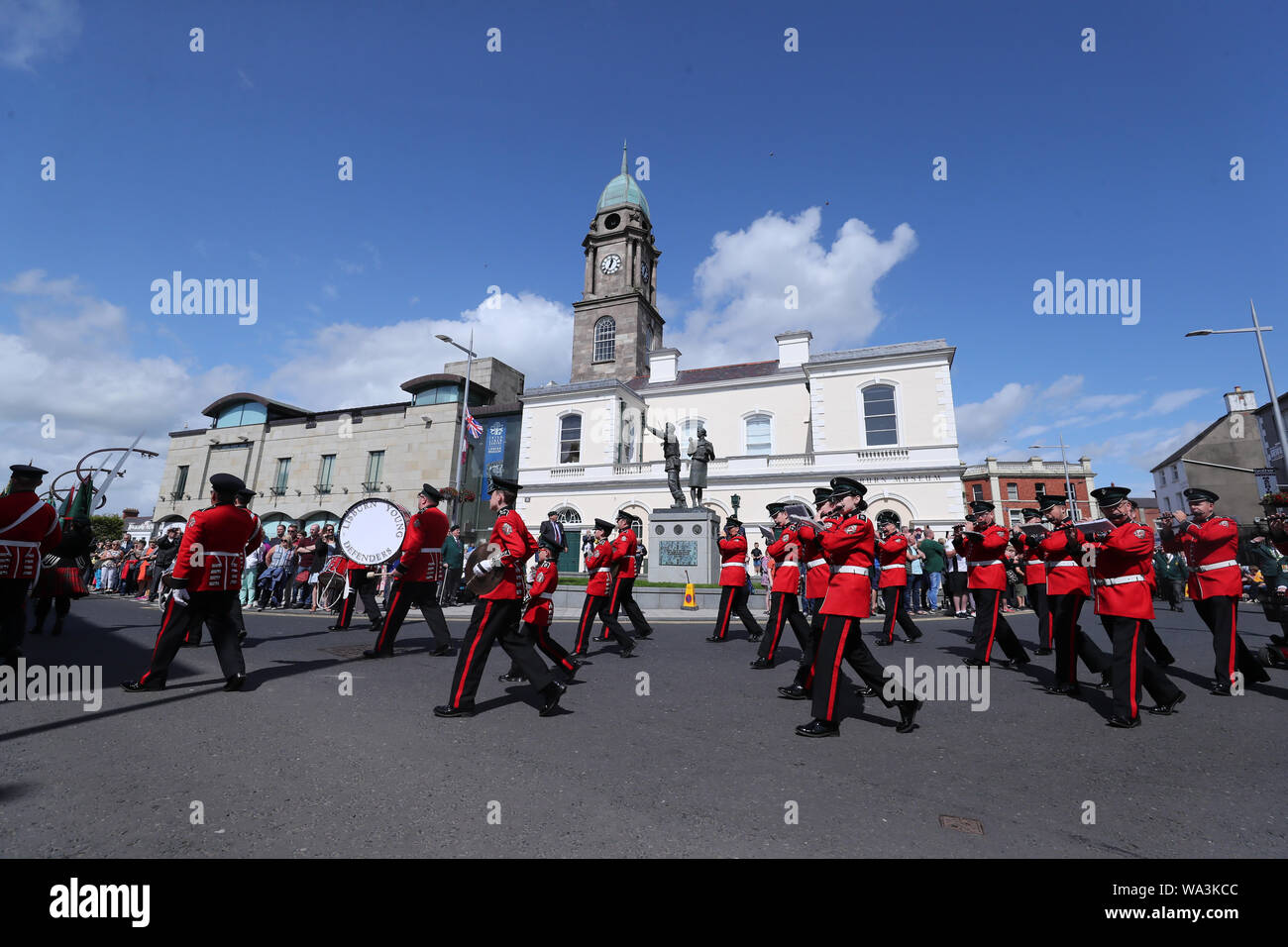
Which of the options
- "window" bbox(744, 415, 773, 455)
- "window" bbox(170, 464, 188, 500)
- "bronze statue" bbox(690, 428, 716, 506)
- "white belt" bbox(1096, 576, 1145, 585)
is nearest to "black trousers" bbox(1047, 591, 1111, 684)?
"white belt" bbox(1096, 576, 1145, 585)

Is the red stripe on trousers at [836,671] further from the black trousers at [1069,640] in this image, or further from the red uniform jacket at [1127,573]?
the black trousers at [1069,640]

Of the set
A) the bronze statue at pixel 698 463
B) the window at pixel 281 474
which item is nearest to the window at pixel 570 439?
the bronze statue at pixel 698 463

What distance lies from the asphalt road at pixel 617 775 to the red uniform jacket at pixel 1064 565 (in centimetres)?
108

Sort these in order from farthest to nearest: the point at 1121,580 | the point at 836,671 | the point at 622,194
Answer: the point at 622,194 → the point at 1121,580 → the point at 836,671

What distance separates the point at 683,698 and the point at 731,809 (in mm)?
2678

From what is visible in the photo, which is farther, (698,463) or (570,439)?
(570,439)

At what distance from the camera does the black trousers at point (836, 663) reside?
457cm

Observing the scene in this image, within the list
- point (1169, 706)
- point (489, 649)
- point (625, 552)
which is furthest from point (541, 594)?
point (1169, 706)

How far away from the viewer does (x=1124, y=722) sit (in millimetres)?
4859

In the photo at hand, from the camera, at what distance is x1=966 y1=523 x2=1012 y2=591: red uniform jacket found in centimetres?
734

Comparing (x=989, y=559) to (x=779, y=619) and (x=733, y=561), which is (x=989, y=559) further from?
(x=733, y=561)

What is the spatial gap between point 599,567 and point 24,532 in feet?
20.9
